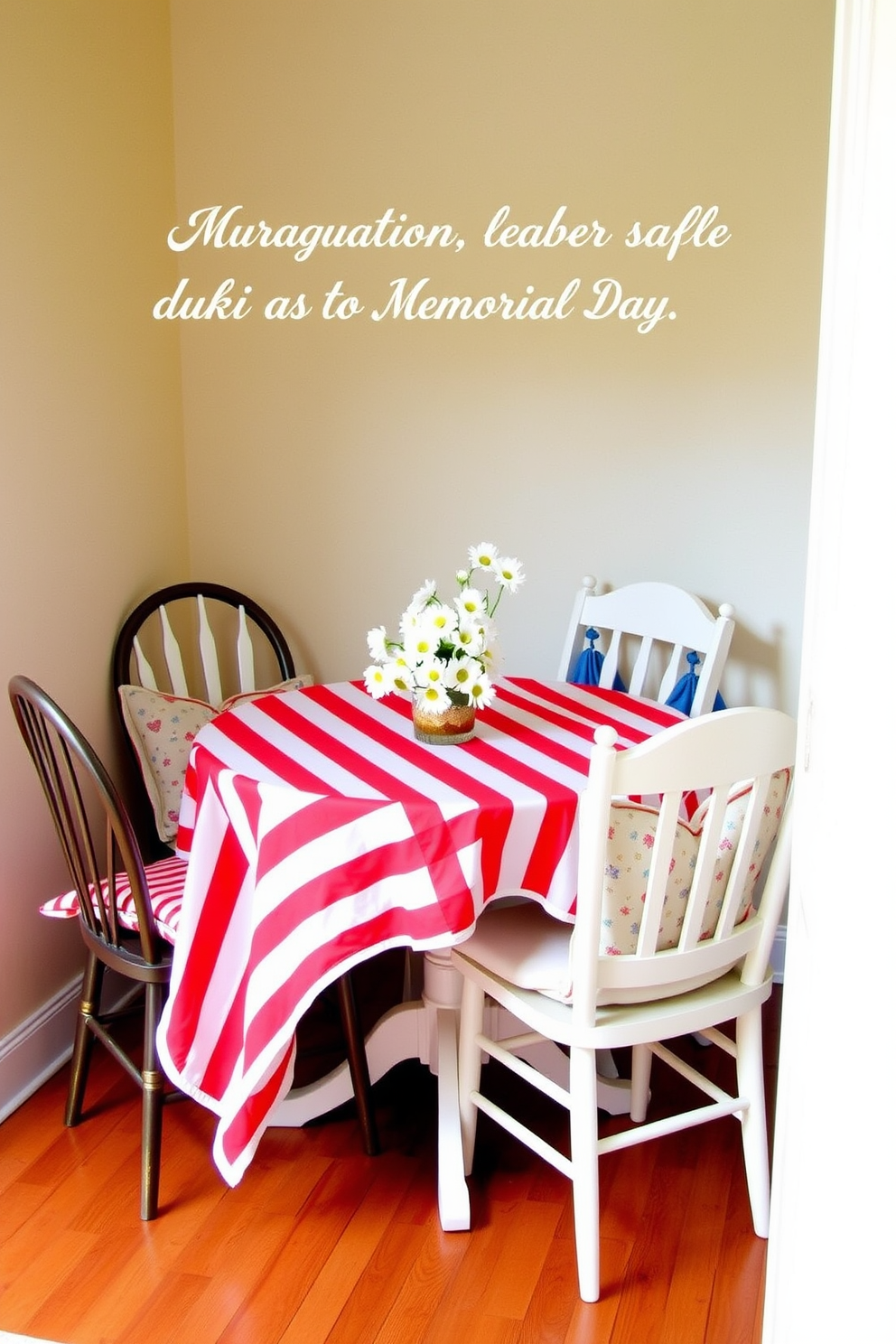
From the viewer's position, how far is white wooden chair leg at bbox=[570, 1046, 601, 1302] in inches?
72.4

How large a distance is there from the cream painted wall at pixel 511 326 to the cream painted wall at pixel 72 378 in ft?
0.56

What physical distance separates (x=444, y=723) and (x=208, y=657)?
106 cm

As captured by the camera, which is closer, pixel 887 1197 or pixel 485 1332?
pixel 887 1197

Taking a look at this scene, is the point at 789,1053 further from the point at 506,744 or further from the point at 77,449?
the point at 77,449

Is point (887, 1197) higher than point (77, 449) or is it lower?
lower

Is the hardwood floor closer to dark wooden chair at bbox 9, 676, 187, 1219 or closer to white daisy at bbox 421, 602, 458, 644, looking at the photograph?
dark wooden chair at bbox 9, 676, 187, 1219

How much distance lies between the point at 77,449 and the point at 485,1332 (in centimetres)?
191

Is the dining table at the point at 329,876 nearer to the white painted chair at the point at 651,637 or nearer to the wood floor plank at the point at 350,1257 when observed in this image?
the wood floor plank at the point at 350,1257

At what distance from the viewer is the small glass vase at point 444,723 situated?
2.16 meters

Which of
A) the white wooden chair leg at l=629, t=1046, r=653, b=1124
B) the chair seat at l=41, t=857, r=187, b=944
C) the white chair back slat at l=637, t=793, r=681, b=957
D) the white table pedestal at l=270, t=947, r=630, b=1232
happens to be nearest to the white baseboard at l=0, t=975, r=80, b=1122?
the chair seat at l=41, t=857, r=187, b=944

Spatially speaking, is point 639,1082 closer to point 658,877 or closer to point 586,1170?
point 586,1170

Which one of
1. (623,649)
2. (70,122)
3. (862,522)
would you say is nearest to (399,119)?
(70,122)

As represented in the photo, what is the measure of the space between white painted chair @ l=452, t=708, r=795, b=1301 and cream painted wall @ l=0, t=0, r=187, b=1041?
1.00 metres

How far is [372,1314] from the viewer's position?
183 cm
